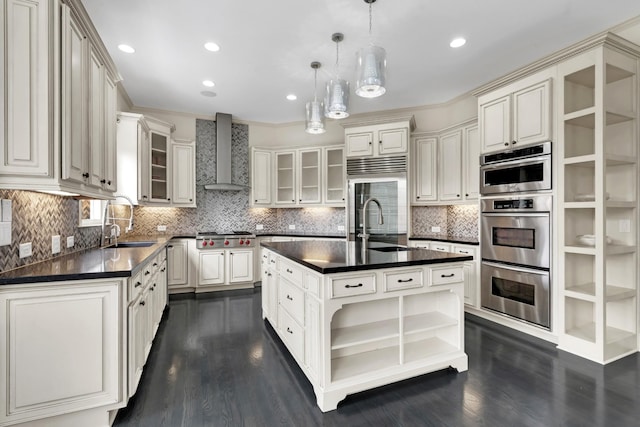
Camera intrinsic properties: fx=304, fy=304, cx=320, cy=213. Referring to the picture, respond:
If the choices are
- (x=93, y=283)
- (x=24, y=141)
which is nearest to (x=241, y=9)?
(x=24, y=141)

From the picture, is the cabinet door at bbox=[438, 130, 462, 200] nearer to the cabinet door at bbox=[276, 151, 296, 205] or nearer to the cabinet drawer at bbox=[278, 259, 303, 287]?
the cabinet door at bbox=[276, 151, 296, 205]

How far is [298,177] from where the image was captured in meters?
5.48

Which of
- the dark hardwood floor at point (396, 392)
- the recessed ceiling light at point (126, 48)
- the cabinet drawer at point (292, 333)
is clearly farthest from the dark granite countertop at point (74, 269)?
the recessed ceiling light at point (126, 48)

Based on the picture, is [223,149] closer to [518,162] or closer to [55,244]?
[55,244]

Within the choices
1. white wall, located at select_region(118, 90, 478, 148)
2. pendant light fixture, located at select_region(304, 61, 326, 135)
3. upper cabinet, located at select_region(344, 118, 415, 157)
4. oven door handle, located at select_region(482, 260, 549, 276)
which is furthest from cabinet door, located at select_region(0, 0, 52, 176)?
oven door handle, located at select_region(482, 260, 549, 276)

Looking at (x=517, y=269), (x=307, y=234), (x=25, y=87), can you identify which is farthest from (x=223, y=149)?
(x=517, y=269)

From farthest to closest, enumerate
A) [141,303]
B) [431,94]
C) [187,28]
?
[431,94] < [187,28] < [141,303]

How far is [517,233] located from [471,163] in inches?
49.2

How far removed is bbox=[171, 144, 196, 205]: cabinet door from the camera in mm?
4930

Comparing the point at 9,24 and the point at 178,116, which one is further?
the point at 178,116

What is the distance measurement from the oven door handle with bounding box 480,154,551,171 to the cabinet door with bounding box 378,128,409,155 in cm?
129

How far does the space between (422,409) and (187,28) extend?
3645 mm

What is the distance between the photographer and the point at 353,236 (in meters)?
4.86

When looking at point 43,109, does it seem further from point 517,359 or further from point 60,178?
point 517,359
